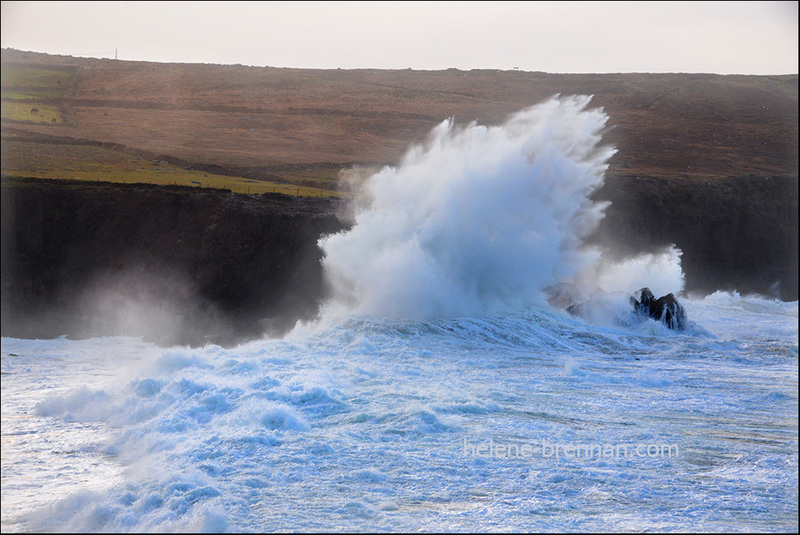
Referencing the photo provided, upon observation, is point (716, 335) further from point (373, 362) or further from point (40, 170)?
point (40, 170)

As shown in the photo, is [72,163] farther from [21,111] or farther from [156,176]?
[21,111]

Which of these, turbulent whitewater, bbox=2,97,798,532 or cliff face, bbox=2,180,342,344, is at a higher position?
cliff face, bbox=2,180,342,344

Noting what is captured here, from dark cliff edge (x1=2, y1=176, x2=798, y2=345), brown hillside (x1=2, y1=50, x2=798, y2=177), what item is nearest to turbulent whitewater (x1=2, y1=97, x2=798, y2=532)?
dark cliff edge (x1=2, y1=176, x2=798, y2=345)

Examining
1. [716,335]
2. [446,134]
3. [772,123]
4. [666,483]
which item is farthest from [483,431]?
[772,123]

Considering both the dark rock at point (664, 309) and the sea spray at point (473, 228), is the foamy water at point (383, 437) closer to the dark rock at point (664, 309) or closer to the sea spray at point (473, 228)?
the sea spray at point (473, 228)

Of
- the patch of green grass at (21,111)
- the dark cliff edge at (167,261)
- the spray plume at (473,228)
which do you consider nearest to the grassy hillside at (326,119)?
the patch of green grass at (21,111)

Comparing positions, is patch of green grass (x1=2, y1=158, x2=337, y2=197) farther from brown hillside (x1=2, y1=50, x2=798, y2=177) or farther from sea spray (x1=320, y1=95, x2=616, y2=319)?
sea spray (x1=320, y1=95, x2=616, y2=319)
